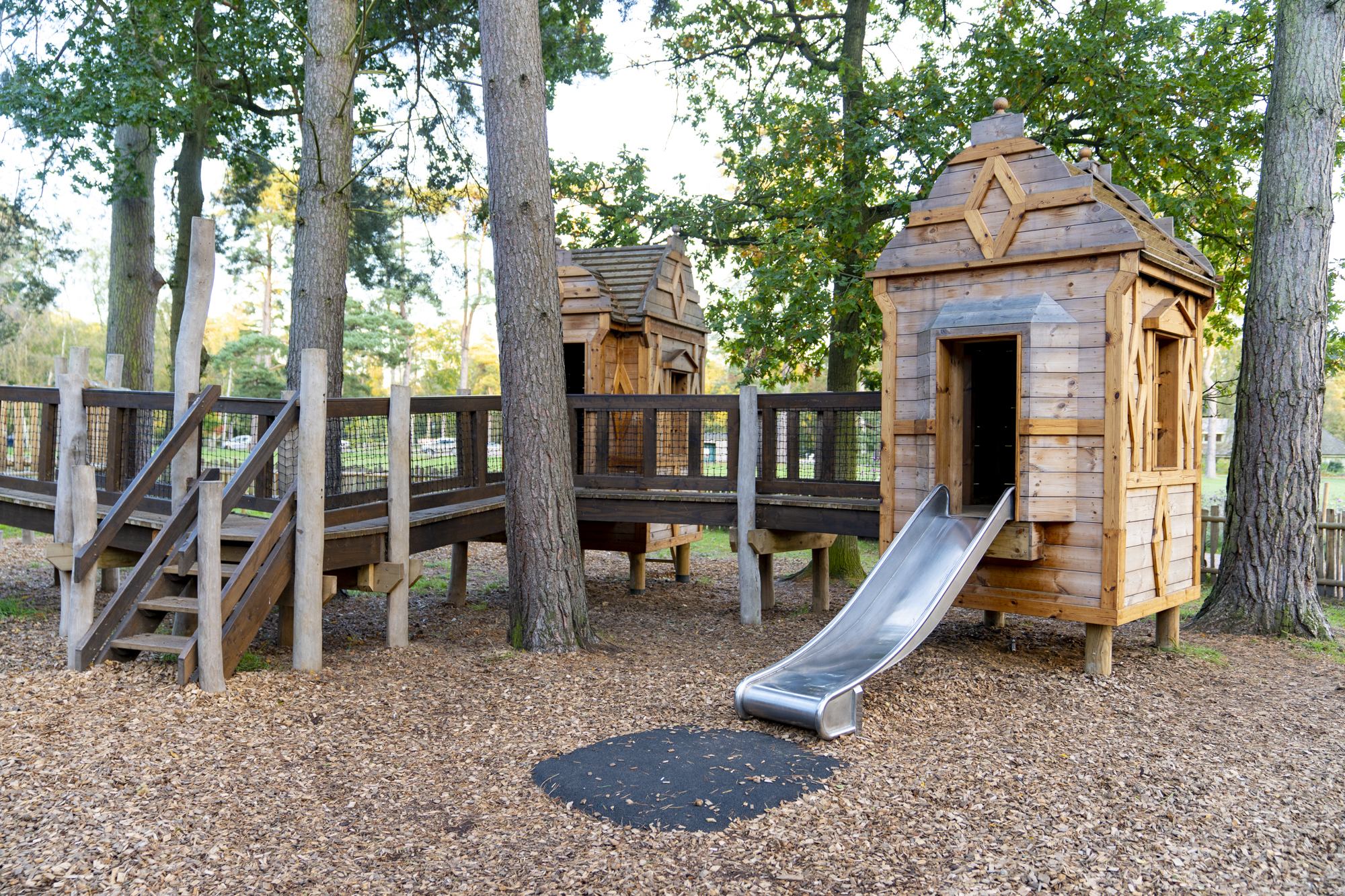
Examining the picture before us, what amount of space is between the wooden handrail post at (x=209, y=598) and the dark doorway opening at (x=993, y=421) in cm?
656

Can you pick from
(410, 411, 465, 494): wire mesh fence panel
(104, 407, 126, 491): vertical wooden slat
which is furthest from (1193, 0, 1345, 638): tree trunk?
(104, 407, 126, 491): vertical wooden slat

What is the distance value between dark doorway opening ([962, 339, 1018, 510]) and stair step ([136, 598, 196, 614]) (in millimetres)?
6723

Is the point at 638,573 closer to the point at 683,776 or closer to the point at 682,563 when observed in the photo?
the point at 682,563

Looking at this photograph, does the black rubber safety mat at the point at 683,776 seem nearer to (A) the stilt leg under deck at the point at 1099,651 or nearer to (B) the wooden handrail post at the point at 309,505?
(B) the wooden handrail post at the point at 309,505

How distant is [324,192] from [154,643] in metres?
4.93

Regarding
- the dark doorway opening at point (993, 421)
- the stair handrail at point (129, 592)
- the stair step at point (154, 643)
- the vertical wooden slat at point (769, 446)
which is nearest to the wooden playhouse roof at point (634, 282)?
the vertical wooden slat at point (769, 446)

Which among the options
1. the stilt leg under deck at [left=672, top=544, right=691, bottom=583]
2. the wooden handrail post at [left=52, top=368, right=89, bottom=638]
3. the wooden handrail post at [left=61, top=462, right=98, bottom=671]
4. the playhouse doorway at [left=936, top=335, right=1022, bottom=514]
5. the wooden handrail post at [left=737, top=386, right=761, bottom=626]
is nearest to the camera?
the wooden handrail post at [left=61, top=462, right=98, bottom=671]

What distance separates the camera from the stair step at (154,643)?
226 inches

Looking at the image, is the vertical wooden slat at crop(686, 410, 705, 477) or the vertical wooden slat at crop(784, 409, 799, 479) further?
the vertical wooden slat at crop(686, 410, 705, 477)

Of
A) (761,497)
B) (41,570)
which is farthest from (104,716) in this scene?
(41,570)

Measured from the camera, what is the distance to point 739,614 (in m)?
9.48

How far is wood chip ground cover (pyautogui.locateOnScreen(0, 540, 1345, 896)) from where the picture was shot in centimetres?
359

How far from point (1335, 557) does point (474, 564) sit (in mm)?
11296

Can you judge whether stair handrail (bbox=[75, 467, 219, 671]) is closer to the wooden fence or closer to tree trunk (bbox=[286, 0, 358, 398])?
tree trunk (bbox=[286, 0, 358, 398])
